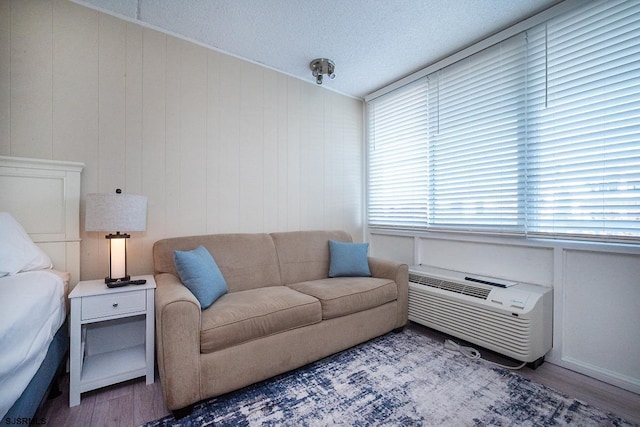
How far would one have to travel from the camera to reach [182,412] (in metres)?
1.50

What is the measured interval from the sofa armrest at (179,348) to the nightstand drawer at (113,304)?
325mm

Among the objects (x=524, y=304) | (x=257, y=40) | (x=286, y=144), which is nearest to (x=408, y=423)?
(x=524, y=304)

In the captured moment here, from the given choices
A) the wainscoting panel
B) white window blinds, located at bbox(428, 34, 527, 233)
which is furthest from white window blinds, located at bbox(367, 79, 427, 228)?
the wainscoting panel

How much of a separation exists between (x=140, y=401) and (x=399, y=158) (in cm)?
313

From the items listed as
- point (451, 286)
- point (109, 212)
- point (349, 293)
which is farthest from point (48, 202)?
point (451, 286)

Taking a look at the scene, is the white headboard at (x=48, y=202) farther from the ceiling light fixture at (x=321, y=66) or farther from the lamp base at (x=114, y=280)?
the ceiling light fixture at (x=321, y=66)

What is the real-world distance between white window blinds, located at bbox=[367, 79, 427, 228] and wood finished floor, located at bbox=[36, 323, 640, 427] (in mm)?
1614

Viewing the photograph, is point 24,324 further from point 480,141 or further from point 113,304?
point 480,141

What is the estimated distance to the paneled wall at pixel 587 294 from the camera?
177cm

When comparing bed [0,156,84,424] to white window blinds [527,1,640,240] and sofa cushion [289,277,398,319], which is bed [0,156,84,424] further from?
white window blinds [527,1,640,240]

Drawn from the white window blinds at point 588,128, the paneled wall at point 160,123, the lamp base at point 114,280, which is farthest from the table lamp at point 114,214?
the white window blinds at point 588,128

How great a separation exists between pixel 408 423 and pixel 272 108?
284cm

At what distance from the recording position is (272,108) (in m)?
2.95

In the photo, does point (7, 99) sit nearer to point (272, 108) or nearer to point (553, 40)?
point (272, 108)
